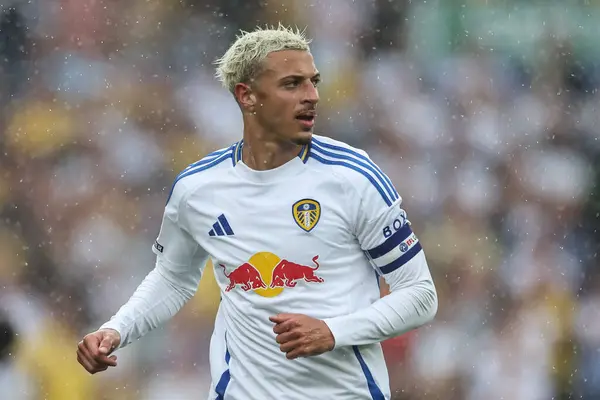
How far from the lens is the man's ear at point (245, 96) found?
3.23 metres

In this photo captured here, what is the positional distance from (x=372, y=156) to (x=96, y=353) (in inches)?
132

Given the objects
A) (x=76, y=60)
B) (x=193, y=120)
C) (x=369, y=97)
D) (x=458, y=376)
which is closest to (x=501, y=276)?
(x=458, y=376)

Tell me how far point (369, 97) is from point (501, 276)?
1.30 metres

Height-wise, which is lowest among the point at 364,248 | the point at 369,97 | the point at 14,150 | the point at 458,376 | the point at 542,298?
the point at 458,376

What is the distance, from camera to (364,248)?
10.0 feet

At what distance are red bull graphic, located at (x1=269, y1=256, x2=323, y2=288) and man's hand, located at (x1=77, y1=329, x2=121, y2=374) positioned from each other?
521 mm

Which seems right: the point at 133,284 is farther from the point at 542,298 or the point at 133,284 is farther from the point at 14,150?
the point at 542,298

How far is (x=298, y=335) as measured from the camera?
2752 millimetres

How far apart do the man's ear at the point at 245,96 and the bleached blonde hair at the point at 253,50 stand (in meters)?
0.02

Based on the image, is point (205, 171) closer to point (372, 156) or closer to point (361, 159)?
point (361, 159)

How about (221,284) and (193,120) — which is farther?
(193,120)

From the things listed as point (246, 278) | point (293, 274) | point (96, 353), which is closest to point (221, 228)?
point (246, 278)

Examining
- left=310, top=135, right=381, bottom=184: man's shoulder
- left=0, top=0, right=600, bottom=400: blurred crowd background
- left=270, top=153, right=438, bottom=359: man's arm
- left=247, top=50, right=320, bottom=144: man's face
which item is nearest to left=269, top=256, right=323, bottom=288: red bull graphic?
left=270, top=153, right=438, bottom=359: man's arm

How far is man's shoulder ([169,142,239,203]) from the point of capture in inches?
128
